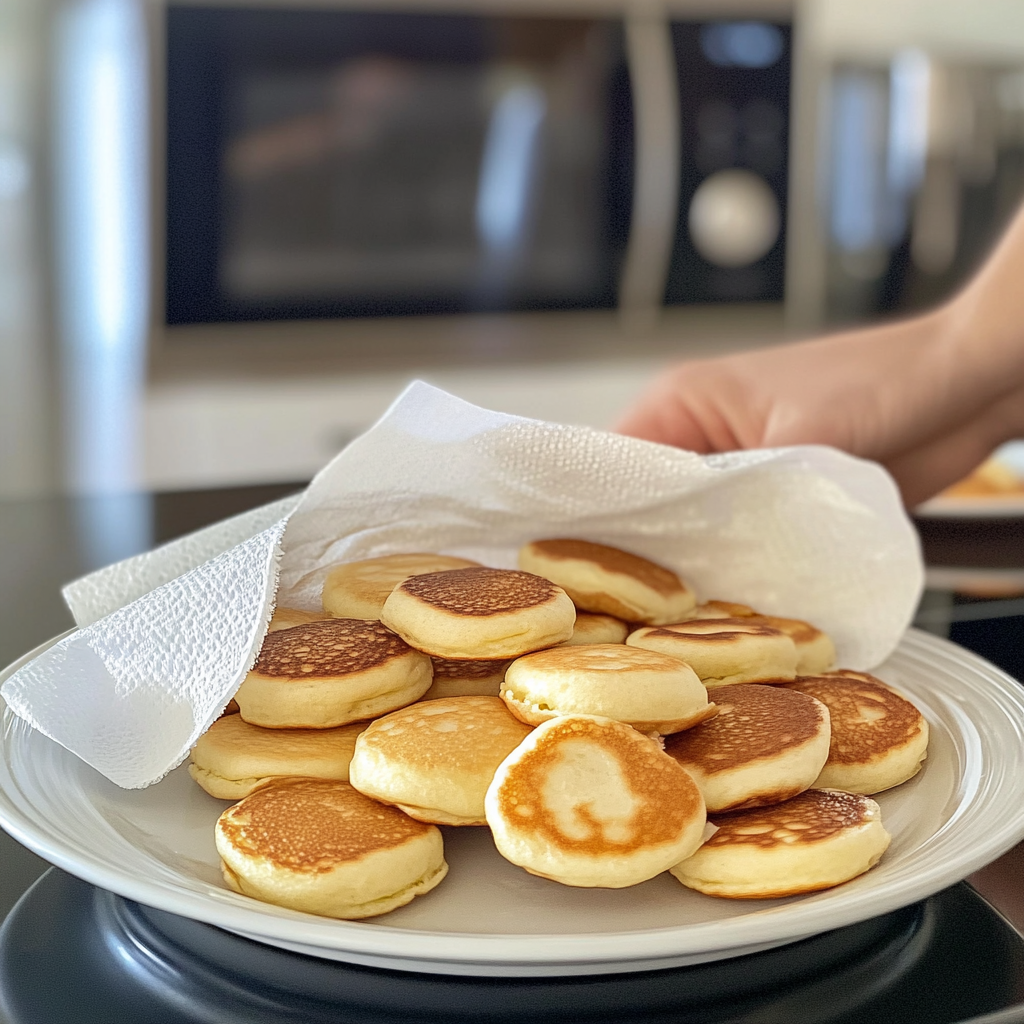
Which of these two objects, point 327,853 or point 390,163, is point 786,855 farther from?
point 390,163

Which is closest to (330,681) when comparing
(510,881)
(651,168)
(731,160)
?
(510,881)

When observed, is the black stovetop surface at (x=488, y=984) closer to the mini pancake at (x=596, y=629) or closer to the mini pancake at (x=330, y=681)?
the mini pancake at (x=330, y=681)

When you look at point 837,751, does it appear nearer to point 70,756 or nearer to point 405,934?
point 405,934

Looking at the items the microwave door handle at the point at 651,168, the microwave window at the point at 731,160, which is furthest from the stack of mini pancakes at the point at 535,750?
the microwave window at the point at 731,160

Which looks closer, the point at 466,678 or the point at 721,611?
the point at 466,678

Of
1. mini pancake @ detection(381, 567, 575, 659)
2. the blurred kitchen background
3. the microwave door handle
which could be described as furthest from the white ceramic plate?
the microwave door handle

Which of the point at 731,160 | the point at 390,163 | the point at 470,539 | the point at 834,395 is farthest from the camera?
the point at 731,160

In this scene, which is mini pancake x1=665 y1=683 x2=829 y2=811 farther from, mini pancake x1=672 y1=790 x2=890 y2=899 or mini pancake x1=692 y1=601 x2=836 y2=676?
mini pancake x1=692 y1=601 x2=836 y2=676
